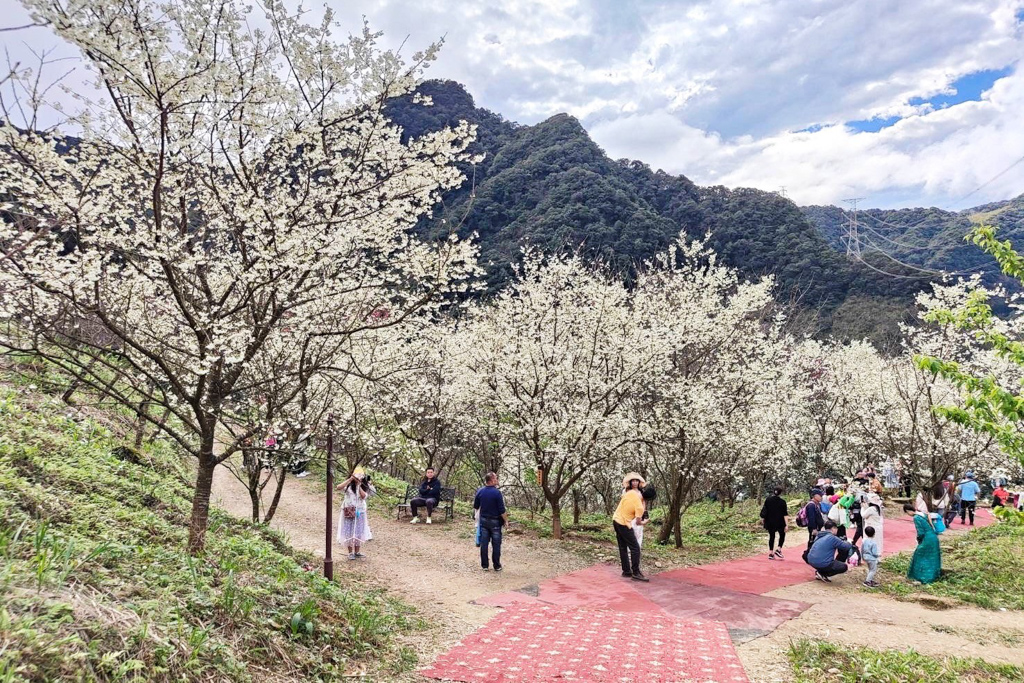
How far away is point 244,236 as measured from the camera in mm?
5602

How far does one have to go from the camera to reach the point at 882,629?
756 cm

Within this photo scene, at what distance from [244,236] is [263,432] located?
2160mm

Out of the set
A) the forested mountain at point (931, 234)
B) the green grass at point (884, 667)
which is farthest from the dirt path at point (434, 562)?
the forested mountain at point (931, 234)

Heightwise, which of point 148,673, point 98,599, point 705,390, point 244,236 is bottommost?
point 148,673

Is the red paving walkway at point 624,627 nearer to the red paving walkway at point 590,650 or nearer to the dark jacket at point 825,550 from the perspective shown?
the red paving walkway at point 590,650

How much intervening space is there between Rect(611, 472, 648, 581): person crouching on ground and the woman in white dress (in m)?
5.09

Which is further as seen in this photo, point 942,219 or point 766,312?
point 942,219

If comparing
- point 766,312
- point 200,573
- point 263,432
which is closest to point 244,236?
point 263,432

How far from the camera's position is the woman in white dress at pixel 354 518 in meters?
10.9

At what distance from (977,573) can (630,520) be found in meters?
7.49

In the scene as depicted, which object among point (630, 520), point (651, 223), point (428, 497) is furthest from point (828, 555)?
point (651, 223)

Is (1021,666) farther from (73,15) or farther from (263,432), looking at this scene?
(73,15)

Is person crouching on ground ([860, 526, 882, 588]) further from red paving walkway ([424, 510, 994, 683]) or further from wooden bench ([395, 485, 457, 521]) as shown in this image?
wooden bench ([395, 485, 457, 521])

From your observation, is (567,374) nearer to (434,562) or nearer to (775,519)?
(434,562)
